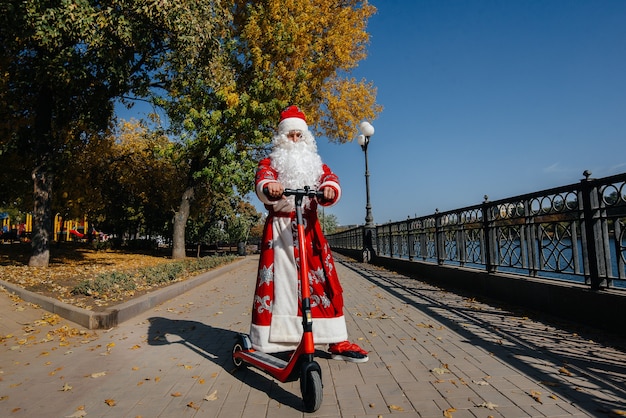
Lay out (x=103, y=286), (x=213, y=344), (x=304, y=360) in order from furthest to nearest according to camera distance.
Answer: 1. (x=103, y=286)
2. (x=213, y=344)
3. (x=304, y=360)

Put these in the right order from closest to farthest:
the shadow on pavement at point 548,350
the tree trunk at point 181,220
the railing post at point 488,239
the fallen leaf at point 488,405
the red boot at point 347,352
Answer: the fallen leaf at point 488,405
the shadow on pavement at point 548,350
the red boot at point 347,352
the railing post at point 488,239
the tree trunk at point 181,220

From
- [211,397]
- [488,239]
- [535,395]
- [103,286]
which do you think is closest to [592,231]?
[488,239]

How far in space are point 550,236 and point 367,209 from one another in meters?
11.4

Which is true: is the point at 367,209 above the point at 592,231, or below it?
above

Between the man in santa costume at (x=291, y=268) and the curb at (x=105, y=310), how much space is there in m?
3.12

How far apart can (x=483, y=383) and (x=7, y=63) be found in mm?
13893

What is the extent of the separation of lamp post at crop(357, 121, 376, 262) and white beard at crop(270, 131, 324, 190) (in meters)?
12.5

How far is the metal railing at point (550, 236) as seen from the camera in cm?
457

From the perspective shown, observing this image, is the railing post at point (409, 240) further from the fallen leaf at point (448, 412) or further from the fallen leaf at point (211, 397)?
the fallen leaf at point (211, 397)

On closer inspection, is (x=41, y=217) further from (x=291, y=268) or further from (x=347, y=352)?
(x=347, y=352)

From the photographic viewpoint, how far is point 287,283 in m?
3.40

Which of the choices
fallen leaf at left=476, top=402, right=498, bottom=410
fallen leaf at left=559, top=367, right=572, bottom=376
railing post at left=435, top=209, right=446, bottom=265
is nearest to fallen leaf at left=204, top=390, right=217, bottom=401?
fallen leaf at left=476, top=402, right=498, bottom=410

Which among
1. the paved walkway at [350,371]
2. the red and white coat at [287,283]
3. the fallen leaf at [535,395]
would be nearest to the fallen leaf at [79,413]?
the paved walkway at [350,371]

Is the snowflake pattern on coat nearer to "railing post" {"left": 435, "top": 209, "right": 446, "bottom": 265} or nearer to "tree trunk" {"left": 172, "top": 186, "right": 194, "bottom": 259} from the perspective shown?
"railing post" {"left": 435, "top": 209, "right": 446, "bottom": 265}
